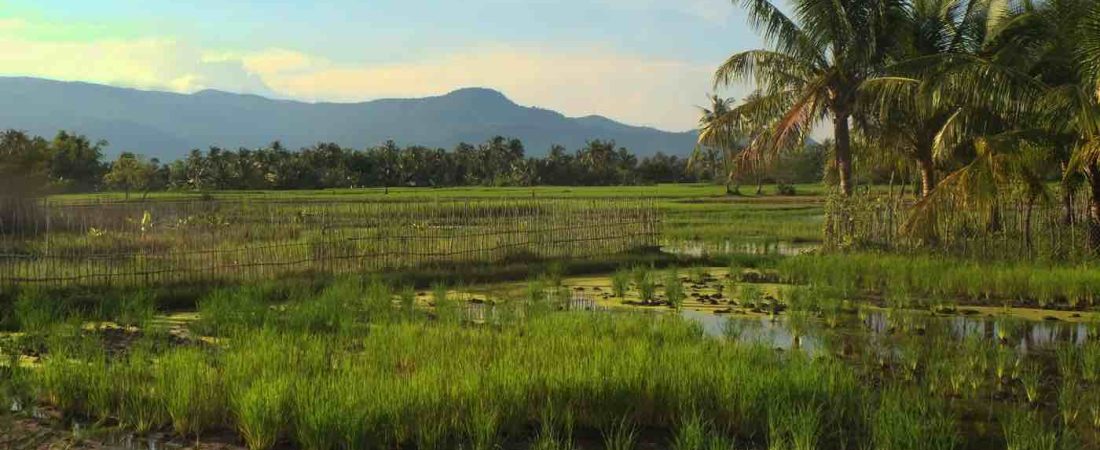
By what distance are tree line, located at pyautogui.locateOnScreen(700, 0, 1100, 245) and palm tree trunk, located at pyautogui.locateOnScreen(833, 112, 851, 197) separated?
0.08ft

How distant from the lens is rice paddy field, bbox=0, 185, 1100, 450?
178 inches

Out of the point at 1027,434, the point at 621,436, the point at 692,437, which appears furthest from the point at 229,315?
the point at 1027,434

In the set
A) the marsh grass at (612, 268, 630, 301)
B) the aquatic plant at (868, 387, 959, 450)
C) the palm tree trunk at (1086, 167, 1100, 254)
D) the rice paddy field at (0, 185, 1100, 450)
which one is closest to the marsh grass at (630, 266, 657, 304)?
the rice paddy field at (0, 185, 1100, 450)

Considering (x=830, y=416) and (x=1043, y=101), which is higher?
(x=1043, y=101)

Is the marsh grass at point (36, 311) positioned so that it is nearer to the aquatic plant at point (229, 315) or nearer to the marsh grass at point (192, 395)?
the aquatic plant at point (229, 315)

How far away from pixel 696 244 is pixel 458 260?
7530 mm

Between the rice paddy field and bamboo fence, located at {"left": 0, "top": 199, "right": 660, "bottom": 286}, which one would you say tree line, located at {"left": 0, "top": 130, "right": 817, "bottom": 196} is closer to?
bamboo fence, located at {"left": 0, "top": 199, "right": 660, "bottom": 286}

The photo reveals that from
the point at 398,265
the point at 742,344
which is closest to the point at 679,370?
the point at 742,344

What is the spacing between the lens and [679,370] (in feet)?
17.1

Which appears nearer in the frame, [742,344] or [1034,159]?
[742,344]

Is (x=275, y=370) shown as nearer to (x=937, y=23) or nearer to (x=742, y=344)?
(x=742, y=344)

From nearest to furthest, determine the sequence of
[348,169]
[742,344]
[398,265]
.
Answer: [742,344]
[398,265]
[348,169]

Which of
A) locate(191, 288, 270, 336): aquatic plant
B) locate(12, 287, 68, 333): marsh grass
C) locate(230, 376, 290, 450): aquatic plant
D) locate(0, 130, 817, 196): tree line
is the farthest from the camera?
locate(0, 130, 817, 196): tree line

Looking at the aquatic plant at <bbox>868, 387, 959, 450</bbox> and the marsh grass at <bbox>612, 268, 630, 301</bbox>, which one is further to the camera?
the marsh grass at <bbox>612, 268, 630, 301</bbox>
